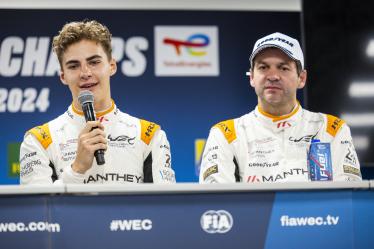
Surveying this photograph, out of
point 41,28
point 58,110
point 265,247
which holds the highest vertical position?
point 41,28

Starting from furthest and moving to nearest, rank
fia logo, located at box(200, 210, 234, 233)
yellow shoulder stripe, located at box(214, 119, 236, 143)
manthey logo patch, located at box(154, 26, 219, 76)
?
manthey logo patch, located at box(154, 26, 219, 76) → yellow shoulder stripe, located at box(214, 119, 236, 143) → fia logo, located at box(200, 210, 234, 233)

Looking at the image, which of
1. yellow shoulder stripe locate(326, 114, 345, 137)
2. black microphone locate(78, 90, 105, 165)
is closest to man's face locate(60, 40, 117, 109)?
black microphone locate(78, 90, 105, 165)

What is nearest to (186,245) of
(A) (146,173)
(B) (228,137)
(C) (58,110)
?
(A) (146,173)

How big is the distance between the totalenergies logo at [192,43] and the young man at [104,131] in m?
2.39

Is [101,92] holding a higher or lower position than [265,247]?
higher

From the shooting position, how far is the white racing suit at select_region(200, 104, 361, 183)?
8.94 feet

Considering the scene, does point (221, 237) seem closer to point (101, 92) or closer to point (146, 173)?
point (146, 173)

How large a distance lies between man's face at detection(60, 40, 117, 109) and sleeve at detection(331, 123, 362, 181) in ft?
3.36

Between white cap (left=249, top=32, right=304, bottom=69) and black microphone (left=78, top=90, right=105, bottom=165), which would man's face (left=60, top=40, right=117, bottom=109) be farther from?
white cap (left=249, top=32, right=304, bottom=69)

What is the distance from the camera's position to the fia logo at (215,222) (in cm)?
182

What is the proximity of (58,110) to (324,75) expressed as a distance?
84.3 inches

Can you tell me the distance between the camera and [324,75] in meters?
5.01

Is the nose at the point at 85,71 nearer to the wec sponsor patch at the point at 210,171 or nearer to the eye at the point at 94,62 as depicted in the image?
the eye at the point at 94,62

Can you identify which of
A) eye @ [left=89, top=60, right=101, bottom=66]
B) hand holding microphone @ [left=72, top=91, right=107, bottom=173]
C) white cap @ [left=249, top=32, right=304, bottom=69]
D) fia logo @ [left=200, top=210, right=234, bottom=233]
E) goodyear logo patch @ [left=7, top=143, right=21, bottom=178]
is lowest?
fia logo @ [left=200, top=210, right=234, bottom=233]
